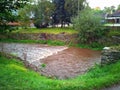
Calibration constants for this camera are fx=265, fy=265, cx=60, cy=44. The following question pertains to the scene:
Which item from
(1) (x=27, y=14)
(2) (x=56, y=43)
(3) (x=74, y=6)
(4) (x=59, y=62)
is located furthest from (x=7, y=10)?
(1) (x=27, y=14)

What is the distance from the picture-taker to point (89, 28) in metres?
34.5

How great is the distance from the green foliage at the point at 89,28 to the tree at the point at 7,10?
68.0ft

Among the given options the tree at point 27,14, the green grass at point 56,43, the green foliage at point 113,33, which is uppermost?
the tree at point 27,14

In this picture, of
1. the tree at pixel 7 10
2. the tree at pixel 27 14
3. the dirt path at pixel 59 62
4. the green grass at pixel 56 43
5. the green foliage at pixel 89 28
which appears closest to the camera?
the tree at pixel 7 10

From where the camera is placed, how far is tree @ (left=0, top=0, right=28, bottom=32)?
13.6 metres

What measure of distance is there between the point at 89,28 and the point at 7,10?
846 inches

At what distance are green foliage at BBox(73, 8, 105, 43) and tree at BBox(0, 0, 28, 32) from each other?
68.0 ft

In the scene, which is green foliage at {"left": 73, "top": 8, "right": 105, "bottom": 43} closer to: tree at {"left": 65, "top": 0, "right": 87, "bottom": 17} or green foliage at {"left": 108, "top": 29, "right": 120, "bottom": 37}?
green foliage at {"left": 108, "top": 29, "right": 120, "bottom": 37}

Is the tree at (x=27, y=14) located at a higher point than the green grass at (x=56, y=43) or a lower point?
higher

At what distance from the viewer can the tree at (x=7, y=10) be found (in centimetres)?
1360

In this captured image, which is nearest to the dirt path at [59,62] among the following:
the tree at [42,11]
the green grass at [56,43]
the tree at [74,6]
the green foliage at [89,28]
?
the green grass at [56,43]

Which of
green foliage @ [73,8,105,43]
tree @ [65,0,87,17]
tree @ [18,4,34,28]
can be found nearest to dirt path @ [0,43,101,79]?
green foliage @ [73,8,105,43]

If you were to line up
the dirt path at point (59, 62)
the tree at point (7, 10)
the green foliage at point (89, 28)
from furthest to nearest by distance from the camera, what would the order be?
the green foliage at point (89, 28), the dirt path at point (59, 62), the tree at point (7, 10)

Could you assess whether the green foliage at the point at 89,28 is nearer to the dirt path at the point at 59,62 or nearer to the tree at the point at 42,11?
the dirt path at the point at 59,62
